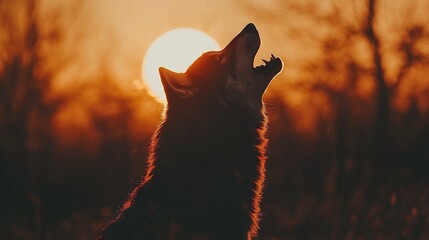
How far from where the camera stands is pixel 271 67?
5.74 meters

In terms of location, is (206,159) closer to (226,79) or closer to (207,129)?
(207,129)

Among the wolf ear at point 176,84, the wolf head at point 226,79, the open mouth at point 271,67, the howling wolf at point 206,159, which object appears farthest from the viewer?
the open mouth at point 271,67

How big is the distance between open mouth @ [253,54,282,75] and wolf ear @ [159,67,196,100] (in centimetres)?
85

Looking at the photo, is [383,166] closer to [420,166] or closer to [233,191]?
[420,166]

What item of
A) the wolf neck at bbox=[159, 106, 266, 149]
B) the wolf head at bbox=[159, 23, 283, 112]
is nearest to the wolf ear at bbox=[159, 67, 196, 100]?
the wolf head at bbox=[159, 23, 283, 112]

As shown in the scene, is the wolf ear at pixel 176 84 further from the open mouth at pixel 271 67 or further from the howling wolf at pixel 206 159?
the open mouth at pixel 271 67

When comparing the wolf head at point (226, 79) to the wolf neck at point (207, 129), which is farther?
the wolf head at point (226, 79)

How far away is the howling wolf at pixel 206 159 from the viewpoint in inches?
179

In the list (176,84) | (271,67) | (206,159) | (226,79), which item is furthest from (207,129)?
(271,67)

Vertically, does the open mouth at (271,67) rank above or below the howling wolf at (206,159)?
above

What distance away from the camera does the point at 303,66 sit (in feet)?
64.4

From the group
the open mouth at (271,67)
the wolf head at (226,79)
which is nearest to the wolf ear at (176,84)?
the wolf head at (226,79)

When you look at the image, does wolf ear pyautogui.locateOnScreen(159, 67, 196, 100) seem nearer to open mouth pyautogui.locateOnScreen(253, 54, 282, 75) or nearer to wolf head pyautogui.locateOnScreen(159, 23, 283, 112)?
wolf head pyautogui.locateOnScreen(159, 23, 283, 112)

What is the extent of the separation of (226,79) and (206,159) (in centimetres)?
82
